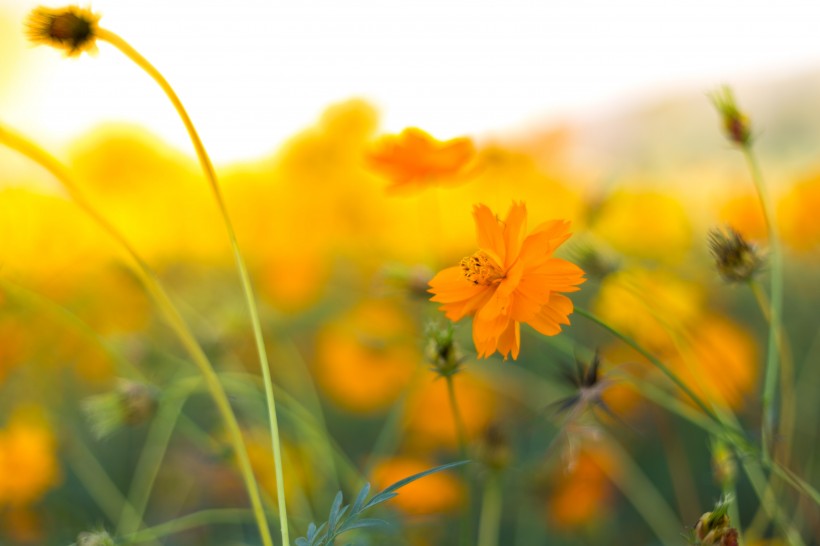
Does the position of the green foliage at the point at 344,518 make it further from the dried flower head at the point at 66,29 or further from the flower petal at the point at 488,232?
the dried flower head at the point at 66,29

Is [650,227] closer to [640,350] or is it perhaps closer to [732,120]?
[732,120]

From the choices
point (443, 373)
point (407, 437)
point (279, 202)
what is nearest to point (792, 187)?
point (407, 437)

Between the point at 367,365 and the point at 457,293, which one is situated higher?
the point at 457,293

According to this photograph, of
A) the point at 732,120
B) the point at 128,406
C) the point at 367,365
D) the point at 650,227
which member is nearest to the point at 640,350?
the point at 732,120

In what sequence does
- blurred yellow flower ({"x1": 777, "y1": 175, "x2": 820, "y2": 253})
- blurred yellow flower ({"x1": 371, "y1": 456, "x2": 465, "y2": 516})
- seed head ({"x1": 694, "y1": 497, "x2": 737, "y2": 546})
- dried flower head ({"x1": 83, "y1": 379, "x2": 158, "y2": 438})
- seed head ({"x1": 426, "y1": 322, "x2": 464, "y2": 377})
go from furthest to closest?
blurred yellow flower ({"x1": 777, "y1": 175, "x2": 820, "y2": 253}) < blurred yellow flower ({"x1": 371, "y1": 456, "x2": 465, "y2": 516}) < dried flower head ({"x1": 83, "y1": 379, "x2": 158, "y2": 438}) < seed head ({"x1": 426, "y1": 322, "x2": 464, "y2": 377}) < seed head ({"x1": 694, "y1": 497, "x2": 737, "y2": 546})

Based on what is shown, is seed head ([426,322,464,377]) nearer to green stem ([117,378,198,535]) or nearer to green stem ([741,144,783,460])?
green stem ([741,144,783,460])

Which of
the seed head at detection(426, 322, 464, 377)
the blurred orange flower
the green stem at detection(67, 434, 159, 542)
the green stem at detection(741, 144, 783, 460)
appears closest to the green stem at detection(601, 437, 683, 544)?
the blurred orange flower

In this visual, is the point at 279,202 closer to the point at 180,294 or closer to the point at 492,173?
the point at 180,294
